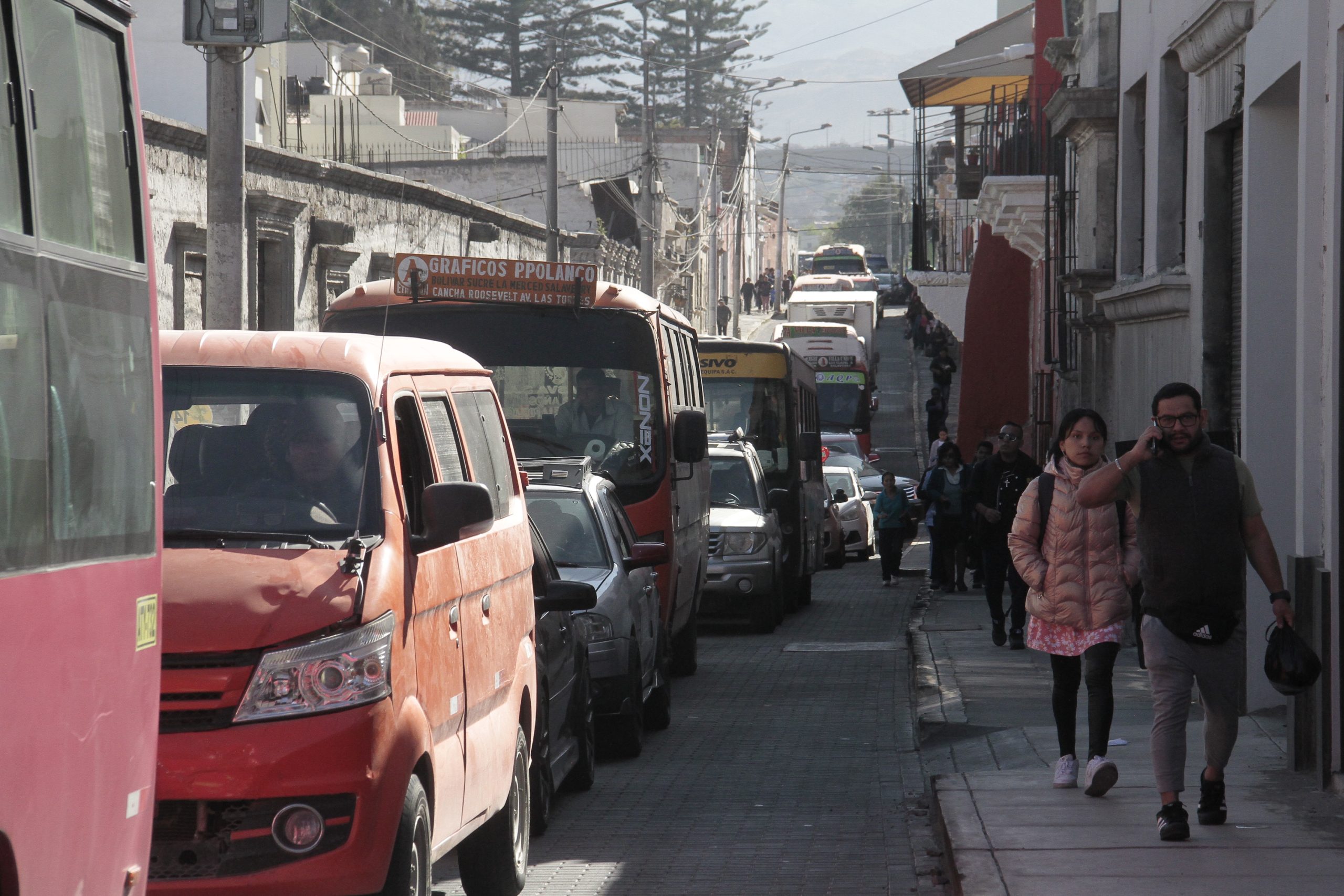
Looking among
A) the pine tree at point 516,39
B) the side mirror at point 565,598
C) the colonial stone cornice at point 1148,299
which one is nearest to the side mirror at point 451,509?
the side mirror at point 565,598

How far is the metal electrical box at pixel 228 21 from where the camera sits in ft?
42.2

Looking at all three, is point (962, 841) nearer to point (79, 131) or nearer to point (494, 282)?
point (79, 131)

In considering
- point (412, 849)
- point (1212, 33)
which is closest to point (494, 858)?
point (412, 849)

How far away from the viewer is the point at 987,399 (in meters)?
32.9

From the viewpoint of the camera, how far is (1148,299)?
13.8 m

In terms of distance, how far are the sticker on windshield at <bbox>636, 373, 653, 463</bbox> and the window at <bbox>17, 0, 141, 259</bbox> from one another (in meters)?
9.10

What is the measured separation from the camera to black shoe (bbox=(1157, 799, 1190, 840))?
23.0 ft

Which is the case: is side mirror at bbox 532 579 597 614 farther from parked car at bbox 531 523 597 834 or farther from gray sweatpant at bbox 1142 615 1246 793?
gray sweatpant at bbox 1142 615 1246 793

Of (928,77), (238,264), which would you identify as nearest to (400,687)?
(238,264)

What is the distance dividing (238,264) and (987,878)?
8394mm

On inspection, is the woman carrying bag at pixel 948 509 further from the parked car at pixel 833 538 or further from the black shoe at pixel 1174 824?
the black shoe at pixel 1174 824

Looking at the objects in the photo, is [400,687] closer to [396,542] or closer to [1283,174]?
[396,542]

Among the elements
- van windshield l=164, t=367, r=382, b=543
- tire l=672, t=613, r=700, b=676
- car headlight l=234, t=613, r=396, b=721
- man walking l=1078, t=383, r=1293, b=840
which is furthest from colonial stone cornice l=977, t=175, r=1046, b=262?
car headlight l=234, t=613, r=396, b=721

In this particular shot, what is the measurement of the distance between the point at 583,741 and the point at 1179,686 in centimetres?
328
